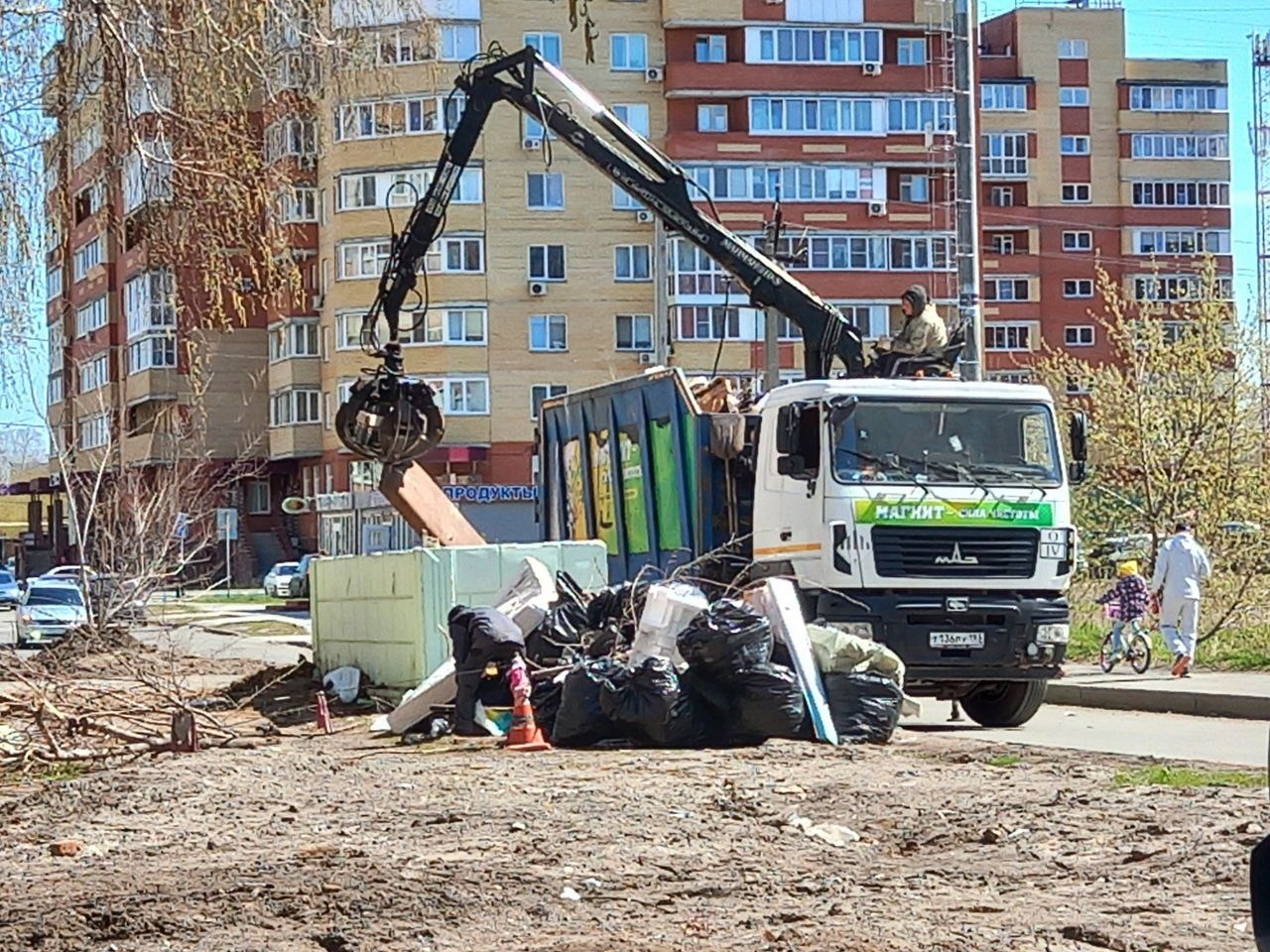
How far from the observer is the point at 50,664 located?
18344 millimetres

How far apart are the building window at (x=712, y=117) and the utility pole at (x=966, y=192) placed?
44225 mm

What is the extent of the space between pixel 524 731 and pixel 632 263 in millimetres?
54833

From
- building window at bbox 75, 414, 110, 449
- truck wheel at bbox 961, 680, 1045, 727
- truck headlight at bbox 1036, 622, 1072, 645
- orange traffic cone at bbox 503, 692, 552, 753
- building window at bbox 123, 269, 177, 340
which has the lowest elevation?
truck wheel at bbox 961, 680, 1045, 727

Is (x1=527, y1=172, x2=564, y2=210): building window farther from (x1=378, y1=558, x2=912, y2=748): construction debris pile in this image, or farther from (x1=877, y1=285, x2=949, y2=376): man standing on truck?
(x1=378, y1=558, x2=912, y2=748): construction debris pile

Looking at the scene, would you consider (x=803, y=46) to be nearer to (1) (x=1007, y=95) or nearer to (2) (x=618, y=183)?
(1) (x=1007, y=95)

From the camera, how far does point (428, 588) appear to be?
1727cm

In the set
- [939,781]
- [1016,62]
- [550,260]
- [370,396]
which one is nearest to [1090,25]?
[1016,62]

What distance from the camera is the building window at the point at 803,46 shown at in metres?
68.6

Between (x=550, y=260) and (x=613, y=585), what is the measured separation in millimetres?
49987

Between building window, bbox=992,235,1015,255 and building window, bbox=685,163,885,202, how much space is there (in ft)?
57.7

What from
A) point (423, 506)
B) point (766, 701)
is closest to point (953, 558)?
point (766, 701)

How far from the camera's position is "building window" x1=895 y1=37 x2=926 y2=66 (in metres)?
69.3

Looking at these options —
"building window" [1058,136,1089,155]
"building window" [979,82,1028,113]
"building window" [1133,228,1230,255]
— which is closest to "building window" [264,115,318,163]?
"building window" [979,82,1028,113]

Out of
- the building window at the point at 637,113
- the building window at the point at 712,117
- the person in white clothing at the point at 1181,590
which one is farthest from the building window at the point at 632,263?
the person in white clothing at the point at 1181,590
